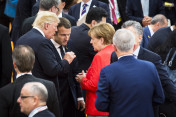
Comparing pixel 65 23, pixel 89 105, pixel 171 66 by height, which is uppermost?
pixel 65 23

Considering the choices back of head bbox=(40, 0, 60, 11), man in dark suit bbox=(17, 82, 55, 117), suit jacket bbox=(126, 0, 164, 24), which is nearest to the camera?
man in dark suit bbox=(17, 82, 55, 117)

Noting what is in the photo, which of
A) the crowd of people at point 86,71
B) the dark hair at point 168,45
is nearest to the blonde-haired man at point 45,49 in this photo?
the crowd of people at point 86,71

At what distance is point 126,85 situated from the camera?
3.90m

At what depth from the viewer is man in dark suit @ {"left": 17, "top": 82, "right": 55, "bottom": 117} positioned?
134 inches

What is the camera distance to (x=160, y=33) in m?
6.01

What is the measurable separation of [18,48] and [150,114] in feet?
4.82

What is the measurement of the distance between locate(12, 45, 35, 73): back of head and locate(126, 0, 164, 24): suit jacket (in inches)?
192

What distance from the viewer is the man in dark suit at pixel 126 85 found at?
3.91 m

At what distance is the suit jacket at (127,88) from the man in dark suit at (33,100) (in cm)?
73

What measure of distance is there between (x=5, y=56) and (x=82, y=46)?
1143 mm

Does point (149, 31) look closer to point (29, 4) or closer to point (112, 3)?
point (112, 3)

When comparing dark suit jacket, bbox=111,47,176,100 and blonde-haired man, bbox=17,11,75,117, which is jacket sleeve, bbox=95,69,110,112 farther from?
blonde-haired man, bbox=17,11,75,117

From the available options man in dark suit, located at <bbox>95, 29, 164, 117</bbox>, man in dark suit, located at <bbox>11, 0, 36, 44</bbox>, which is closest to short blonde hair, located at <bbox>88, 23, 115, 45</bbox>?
man in dark suit, located at <bbox>95, 29, 164, 117</bbox>

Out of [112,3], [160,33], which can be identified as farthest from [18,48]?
[112,3]
